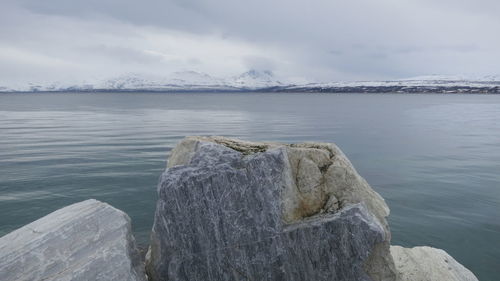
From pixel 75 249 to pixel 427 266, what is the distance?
9607 millimetres

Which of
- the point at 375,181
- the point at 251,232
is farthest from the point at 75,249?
the point at 375,181

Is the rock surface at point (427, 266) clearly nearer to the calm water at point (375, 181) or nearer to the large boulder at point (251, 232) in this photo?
the large boulder at point (251, 232)

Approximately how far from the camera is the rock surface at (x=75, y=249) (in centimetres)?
860

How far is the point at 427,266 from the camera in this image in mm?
11188

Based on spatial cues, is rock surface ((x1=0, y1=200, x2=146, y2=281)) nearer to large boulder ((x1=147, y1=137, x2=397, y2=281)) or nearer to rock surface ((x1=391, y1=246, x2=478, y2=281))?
large boulder ((x1=147, y1=137, x2=397, y2=281))

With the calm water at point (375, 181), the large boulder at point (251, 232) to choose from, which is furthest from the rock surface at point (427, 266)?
the calm water at point (375, 181)

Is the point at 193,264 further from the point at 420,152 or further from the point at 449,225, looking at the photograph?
the point at 420,152

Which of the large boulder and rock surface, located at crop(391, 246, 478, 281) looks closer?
the large boulder

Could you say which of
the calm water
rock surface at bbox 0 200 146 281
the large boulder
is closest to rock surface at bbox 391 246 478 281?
the large boulder

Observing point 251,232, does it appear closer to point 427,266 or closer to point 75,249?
point 75,249

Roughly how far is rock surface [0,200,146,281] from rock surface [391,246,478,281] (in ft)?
24.2

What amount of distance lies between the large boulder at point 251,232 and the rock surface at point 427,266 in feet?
4.59

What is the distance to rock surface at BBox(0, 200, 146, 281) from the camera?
28.2 feet

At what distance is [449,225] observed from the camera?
1645cm
